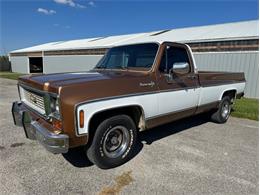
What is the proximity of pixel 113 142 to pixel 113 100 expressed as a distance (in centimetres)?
83

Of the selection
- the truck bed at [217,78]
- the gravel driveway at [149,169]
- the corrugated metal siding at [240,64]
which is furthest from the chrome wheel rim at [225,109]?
the corrugated metal siding at [240,64]

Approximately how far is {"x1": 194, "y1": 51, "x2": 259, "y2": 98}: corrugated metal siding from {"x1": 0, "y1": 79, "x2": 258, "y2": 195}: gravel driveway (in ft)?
24.1

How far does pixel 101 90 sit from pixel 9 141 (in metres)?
2.80

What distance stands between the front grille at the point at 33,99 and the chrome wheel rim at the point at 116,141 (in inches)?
43.5

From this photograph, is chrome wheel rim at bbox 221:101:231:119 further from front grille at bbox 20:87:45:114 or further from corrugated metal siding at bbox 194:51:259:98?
corrugated metal siding at bbox 194:51:259:98

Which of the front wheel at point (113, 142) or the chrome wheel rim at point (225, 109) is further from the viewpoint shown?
the chrome wheel rim at point (225, 109)

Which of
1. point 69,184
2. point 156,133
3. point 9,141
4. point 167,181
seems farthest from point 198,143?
point 9,141

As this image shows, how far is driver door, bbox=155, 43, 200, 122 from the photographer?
417cm

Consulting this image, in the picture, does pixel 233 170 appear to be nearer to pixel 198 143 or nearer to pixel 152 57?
pixel 198 143

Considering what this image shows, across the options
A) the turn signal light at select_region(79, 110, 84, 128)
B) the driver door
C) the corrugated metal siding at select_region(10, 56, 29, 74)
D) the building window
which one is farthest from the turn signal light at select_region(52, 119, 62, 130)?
the building window

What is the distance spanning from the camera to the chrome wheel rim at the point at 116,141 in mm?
3611

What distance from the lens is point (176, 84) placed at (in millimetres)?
4438

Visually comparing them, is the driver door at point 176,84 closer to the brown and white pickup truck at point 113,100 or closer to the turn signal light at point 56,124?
the brown and white pickup truck at point 113,100

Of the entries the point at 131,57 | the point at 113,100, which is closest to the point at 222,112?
the point at 131,57
